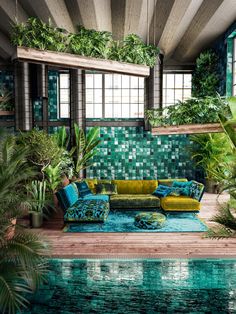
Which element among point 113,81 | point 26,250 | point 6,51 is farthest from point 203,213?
point 6,51

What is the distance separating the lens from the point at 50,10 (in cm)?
706

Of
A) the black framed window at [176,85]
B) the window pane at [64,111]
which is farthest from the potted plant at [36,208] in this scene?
the black framed window at [176,85]

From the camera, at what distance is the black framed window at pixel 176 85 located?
501 inches

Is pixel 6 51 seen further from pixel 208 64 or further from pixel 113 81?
pixel 208 64

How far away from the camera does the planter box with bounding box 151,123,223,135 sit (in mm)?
5965

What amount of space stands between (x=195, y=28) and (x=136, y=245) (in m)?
6.11

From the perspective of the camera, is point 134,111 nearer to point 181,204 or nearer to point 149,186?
point 149,186

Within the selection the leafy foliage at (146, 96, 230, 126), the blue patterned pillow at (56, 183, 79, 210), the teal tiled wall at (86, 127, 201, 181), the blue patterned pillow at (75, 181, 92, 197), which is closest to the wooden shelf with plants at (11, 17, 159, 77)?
the leafy foliage at (146, 96, 230, 126)

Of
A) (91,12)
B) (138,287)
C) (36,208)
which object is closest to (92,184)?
(36,208)

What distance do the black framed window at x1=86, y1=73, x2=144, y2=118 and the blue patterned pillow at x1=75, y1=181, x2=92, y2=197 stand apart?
439 cm

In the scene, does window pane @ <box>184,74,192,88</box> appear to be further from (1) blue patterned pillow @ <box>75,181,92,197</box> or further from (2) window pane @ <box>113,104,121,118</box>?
(1) blue patterned pillow @ <box>75,181,92,197</box>

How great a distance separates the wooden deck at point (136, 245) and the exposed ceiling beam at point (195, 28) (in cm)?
497

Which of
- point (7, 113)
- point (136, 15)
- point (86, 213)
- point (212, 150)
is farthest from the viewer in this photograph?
point (7, 113)

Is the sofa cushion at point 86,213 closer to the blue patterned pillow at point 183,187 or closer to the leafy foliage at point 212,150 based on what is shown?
the blue patterned pillow at point 183,187
